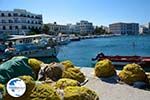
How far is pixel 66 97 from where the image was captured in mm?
8430

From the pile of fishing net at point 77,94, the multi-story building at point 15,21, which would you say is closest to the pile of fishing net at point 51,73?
the pile of fishing net at point 77,94

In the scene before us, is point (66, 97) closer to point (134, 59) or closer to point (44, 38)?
point (134, 59)

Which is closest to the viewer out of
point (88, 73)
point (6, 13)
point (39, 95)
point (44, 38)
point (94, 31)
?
point (39, 95)

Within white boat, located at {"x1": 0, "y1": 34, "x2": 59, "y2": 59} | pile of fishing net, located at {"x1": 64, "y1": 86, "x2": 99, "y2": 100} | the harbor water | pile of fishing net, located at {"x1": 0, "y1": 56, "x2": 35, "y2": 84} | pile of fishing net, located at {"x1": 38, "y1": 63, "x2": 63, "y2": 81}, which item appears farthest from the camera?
the harbor water

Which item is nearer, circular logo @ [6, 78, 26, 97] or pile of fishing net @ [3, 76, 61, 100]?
circular logo @ [6, 78, 26, 97]

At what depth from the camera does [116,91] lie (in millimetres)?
13227

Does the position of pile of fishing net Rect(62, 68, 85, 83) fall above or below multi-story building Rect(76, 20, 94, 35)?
above

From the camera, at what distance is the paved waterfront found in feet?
40.2

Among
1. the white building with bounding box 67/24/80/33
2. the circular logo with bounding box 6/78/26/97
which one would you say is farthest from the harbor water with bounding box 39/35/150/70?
the white building with bounding box 67/24/80/33

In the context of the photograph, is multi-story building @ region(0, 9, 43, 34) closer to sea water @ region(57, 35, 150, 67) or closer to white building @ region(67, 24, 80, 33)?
sea water @ region(57, 35, 150, 67)

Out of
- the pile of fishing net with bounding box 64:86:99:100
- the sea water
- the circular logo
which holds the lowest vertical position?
the sea water

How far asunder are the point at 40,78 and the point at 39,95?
23.9 ft

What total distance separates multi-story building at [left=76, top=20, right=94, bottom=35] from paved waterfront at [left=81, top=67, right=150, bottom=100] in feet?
554

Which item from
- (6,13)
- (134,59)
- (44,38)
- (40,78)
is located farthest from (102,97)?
(6,13)
